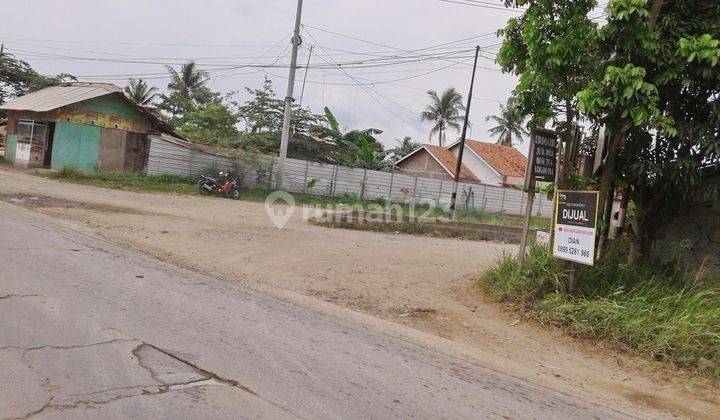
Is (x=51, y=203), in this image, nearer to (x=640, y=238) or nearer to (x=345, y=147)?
(x=640, y=238)

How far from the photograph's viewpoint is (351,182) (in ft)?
104

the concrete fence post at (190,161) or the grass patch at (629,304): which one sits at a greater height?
the concrete fence post at (190,161)

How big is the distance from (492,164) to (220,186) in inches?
935

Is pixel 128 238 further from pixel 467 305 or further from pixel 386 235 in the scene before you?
pixel 386 235

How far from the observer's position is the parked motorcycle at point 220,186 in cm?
2372

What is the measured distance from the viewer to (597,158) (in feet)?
26.8

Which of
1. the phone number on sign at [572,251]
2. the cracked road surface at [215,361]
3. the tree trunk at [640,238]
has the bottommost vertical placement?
the cracked road surface at [215,361]

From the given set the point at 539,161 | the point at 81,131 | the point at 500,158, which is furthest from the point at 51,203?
the point at 500,158

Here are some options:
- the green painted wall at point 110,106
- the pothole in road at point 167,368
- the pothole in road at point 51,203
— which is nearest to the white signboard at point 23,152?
the green painted wall at point 110,106

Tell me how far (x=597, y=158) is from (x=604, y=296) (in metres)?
2.04

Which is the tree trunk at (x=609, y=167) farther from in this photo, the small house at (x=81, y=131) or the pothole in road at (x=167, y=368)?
the small house at (x=81, y=131)

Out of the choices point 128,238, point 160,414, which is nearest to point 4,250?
point 128,238

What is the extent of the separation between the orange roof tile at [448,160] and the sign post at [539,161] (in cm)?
3202

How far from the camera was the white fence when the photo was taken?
84.3 feet
